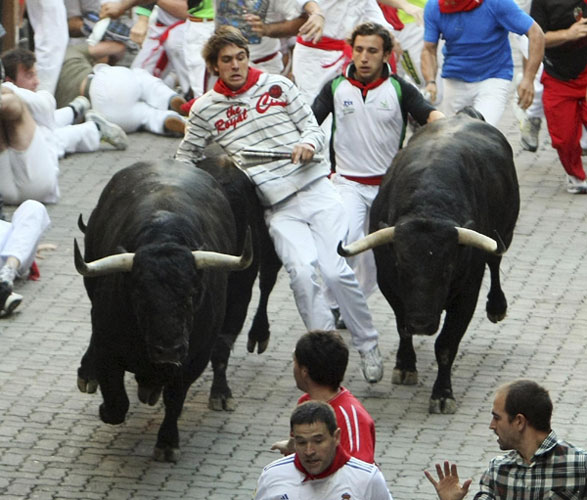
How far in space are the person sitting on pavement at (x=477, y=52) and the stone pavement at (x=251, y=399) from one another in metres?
1.32

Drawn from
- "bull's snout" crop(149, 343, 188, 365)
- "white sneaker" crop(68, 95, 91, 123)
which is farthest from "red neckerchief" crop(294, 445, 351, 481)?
"white sneaker" crop(68, 95, 91, 123)

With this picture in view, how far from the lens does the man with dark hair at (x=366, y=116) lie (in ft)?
35.5

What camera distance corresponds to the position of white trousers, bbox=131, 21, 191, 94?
1723 cm

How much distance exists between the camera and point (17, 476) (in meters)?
8.93

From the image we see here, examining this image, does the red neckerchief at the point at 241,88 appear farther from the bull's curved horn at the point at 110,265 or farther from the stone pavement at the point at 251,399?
the stone pavement at the point at 251,399

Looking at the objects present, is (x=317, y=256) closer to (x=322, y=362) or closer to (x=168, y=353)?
(x=168, y=353)

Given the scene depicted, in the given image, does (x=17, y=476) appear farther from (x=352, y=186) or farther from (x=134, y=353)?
(x=352, y=186)

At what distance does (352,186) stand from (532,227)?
3534 mm

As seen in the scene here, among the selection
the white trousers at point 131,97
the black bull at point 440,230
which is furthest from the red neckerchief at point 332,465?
the white trousers at point 131,97

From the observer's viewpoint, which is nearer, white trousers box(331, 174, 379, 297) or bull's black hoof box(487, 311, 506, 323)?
white trousers box(331, 174, 379, 297)

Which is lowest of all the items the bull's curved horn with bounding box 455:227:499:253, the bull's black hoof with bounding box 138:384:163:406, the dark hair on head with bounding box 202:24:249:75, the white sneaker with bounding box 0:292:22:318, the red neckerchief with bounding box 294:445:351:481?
the white sneaker with bounding box 0:292:22:318

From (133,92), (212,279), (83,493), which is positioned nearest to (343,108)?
(212,279)

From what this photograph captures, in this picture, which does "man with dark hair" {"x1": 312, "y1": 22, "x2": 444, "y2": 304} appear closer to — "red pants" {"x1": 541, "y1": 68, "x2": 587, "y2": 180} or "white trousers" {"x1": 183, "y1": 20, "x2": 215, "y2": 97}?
"red pants" {"x1": 541, "y1": 68, "x2": 587, "y2": 180}

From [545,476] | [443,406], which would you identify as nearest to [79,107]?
[443,406]
